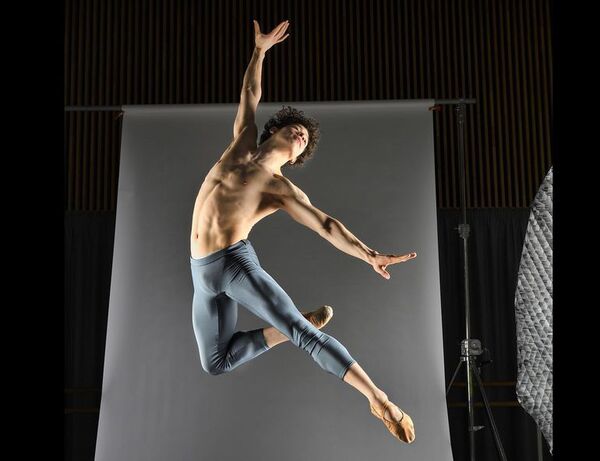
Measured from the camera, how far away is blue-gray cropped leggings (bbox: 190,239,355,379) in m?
4.73

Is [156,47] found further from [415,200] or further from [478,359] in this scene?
[478,359]

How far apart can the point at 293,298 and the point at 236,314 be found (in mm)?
404

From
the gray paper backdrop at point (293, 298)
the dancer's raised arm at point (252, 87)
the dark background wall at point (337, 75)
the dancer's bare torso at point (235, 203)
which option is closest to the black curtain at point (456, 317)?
the dark background wall at point (337, 75)

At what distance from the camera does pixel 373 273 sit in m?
5.11

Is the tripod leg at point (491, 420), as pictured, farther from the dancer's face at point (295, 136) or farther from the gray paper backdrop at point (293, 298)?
the dancer's face at point (295, 136)

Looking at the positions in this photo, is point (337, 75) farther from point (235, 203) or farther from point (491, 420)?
point (491, 420)

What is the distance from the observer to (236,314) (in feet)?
16.1

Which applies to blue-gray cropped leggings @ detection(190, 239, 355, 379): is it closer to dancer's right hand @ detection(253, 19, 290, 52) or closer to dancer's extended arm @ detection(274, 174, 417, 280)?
dancer's extended arm @ detection(274, 174, 417, 280)

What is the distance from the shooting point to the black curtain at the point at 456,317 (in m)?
5.91

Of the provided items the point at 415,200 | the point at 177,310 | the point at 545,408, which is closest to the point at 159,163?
the point at 177,310

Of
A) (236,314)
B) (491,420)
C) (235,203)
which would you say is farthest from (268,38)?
(491,420)

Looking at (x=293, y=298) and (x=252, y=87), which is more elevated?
(x=252, y=87)

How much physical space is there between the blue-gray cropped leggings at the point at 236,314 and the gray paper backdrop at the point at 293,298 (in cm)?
12

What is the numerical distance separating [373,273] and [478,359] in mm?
1073
